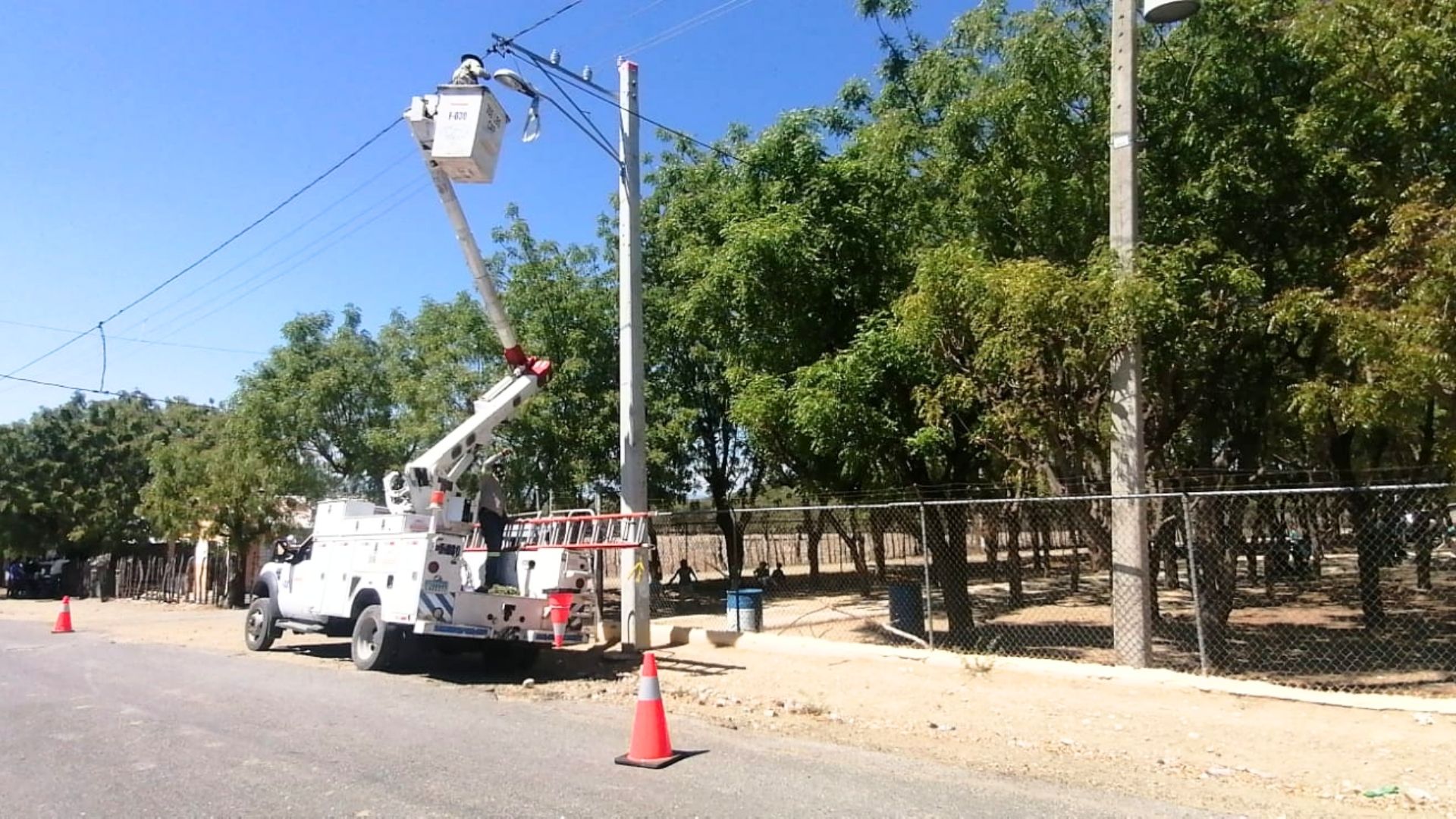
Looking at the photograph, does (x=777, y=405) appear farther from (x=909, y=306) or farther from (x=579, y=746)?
(x=579, y=746)

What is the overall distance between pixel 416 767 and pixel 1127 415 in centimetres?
781

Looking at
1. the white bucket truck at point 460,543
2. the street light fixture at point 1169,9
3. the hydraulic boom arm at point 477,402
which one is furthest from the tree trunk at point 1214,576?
the hydraulic boom arm at point 477,402

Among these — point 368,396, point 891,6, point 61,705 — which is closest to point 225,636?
point 368,396

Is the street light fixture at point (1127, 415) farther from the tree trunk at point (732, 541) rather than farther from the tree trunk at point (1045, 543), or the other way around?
the tree trunk at point (1045, 543)

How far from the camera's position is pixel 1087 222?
12.4m

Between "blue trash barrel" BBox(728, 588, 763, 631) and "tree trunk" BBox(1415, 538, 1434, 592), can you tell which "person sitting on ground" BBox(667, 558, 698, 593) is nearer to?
"blue trash barrel" BBox(728, 588, 763, 631)

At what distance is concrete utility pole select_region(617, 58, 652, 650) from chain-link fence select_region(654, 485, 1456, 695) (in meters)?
1.58

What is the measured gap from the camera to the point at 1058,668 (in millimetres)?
10836

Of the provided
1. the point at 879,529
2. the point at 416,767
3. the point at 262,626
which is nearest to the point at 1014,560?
the point at 879,529

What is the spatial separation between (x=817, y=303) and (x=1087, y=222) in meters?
3.75

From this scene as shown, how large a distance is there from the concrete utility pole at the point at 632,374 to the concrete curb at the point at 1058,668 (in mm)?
908

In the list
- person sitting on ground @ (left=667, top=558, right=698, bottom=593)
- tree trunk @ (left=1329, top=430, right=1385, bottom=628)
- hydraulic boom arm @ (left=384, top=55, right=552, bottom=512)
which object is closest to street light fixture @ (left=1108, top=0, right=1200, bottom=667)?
tree trunk @ (left=1329, top=430, right=1385, bottom=628)

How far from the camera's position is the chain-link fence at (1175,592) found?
11.7 m

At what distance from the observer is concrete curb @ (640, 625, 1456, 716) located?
29.8 ft
